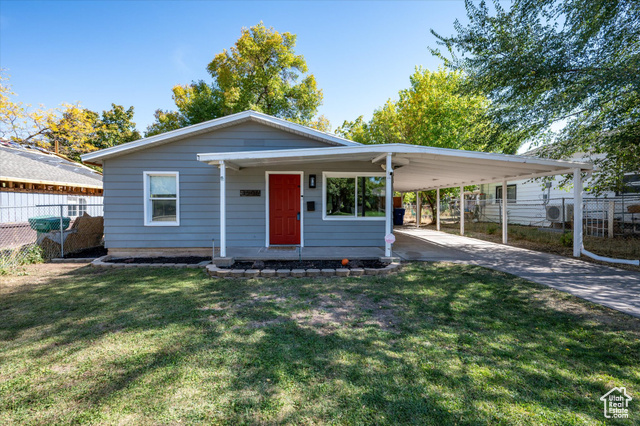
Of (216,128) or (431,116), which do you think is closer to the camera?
(216,128)

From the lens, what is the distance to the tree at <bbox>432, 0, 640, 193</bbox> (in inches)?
261

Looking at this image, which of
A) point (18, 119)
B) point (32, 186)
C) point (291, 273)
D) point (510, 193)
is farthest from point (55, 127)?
point (510, 193)

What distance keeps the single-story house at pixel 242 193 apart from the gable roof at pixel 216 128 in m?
0.03

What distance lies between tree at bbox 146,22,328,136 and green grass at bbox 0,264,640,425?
1748 cm

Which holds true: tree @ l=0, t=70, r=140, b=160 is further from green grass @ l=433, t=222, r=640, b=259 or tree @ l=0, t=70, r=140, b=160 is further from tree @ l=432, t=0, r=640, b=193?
green grass @ l=433, t=222, r=640, b=259

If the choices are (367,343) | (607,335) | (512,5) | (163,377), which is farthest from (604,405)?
(512,5)

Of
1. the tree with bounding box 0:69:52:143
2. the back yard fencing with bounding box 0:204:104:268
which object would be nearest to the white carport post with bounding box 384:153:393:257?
the back yard fencing with bounding box 0:204:104:268

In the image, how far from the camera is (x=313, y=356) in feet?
9.20

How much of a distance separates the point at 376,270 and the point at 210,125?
559 cm

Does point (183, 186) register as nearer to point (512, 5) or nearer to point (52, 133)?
point (512, 5)

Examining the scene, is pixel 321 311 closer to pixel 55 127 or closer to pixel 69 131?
pixel 55 127

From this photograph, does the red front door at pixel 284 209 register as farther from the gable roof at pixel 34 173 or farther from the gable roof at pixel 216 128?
the gable roof at pixel 34 173

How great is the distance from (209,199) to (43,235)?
4.73 metres

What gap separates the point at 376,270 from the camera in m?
5.88
